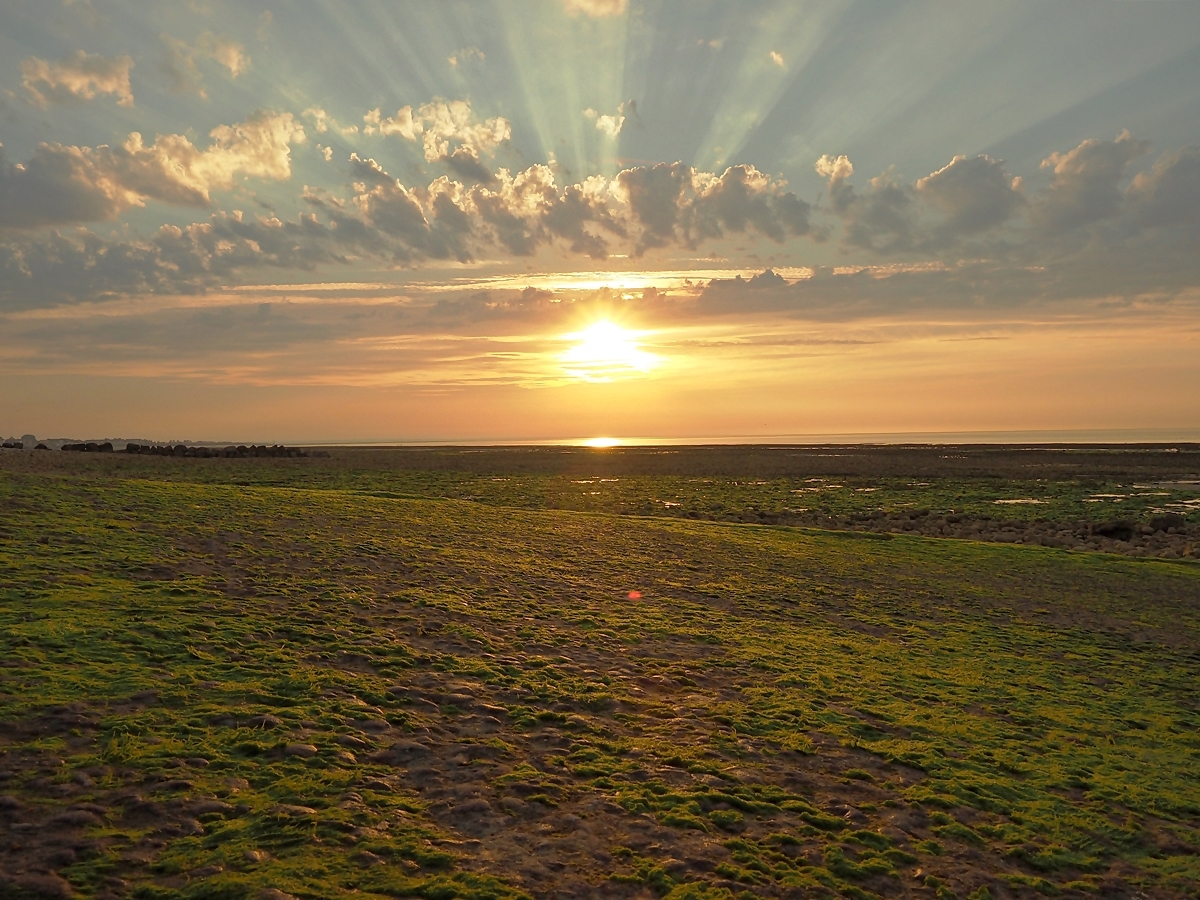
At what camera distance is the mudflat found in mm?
5824

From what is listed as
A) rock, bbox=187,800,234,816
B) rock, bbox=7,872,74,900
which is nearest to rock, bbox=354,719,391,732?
rock, bbox=187,800,234,816

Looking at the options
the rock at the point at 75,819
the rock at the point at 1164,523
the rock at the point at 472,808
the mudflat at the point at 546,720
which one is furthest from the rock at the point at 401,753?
the rock at the point at 1164,523

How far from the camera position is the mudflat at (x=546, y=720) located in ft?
19.1

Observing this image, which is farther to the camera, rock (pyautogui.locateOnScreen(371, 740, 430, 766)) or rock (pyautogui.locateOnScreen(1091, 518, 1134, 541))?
rock (pyautogui.locateOnScreen(1091, 518, 1134, 541))

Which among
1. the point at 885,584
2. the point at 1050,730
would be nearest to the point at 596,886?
the point at 1050,730

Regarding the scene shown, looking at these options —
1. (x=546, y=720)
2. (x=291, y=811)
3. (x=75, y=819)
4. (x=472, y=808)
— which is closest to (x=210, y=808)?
(x=291, y=811)

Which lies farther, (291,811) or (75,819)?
(291,811)

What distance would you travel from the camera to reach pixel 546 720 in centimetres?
866

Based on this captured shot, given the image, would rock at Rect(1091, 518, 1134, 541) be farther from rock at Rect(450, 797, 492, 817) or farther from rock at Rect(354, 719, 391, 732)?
rock at Rect(450, 797, 492, 817)

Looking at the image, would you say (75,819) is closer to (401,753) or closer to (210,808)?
(210,808)

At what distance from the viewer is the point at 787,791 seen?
7.51 meters

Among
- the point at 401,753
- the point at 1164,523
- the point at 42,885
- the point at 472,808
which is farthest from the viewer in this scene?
the point at 1164,523

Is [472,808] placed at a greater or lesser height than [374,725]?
lesser

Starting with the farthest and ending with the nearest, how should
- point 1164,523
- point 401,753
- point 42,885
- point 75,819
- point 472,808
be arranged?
point 1164,523, point 401,753, point 472,808, point 75,819, point 42,885
